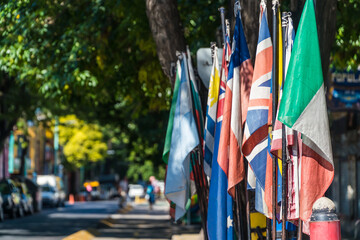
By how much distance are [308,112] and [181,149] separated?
2.51 m

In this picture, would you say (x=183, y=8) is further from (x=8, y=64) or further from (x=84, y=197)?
(x=84, y=197)

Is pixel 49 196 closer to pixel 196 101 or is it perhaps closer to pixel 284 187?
pixel 196 101

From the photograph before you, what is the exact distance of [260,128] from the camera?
7.07 meters

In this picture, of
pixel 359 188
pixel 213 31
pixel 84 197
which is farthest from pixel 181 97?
pixel 84 197

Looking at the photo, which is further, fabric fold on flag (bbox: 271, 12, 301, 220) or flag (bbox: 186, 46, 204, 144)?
flag (bbox: 186, 46, 204, 144)

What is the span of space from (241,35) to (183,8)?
Answer: 698cm

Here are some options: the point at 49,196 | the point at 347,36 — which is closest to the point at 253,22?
the point at 347,36

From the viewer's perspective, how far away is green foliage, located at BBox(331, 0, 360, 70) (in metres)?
12.2

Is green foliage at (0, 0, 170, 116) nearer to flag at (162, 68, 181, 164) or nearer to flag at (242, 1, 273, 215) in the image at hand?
flag at (162, 68, 181, 164)

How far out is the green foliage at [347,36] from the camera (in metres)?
12.2

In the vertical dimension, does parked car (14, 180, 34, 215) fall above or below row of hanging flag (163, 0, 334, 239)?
below

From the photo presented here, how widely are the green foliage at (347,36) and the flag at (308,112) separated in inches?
223

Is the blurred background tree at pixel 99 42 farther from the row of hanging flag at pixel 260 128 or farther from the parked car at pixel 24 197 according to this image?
the parked car at pixel 24 197

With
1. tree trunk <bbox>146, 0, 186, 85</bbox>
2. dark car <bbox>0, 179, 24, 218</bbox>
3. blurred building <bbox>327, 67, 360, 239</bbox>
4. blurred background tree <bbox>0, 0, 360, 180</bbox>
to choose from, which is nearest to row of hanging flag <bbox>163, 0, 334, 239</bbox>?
tree trunk <bbox>146, 0, 186, 85</bbox>
